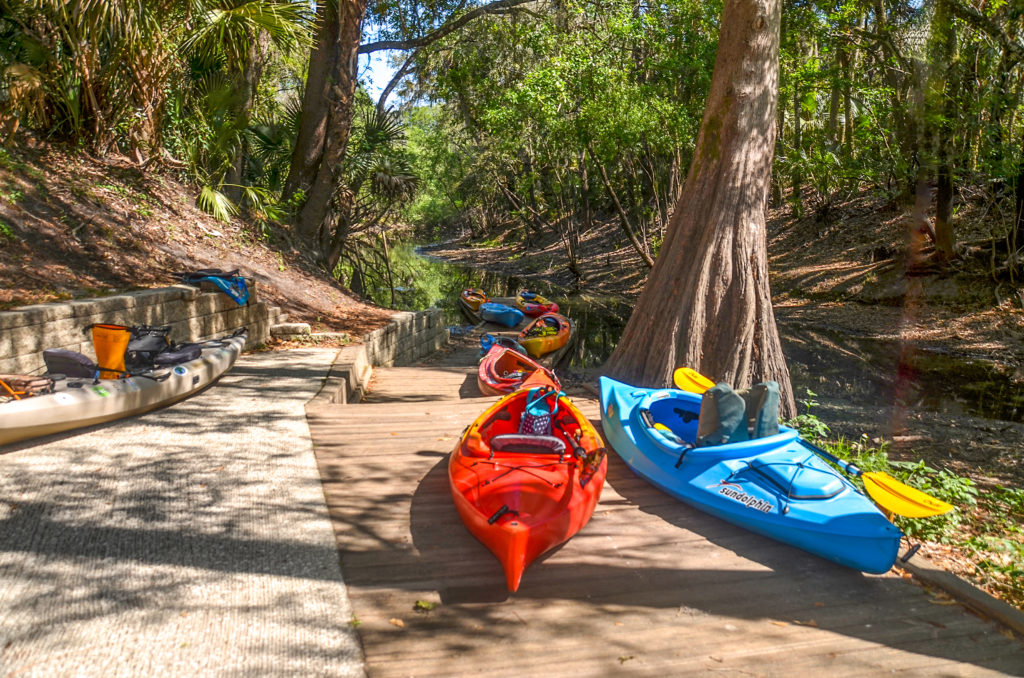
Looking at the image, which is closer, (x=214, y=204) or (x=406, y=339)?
(x=214, y=204)

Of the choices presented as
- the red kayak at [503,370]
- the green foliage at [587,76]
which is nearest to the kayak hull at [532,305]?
the green foliage at [587,76]

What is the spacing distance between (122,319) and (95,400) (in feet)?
7.72

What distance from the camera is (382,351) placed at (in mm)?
12398

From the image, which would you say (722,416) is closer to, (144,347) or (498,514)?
(498,514)

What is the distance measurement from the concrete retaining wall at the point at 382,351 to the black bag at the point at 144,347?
153 cm

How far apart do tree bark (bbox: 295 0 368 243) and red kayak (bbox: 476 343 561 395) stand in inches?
283

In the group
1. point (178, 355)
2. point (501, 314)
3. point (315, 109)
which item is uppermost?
point (315, 109)

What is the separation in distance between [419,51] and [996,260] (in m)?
15.4

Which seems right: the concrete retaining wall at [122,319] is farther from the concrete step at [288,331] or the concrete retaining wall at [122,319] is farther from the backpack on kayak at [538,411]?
the backpack on kayak at [538,411]

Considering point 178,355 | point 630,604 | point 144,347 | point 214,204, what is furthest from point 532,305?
point 630,604

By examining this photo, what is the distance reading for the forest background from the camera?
10609mm

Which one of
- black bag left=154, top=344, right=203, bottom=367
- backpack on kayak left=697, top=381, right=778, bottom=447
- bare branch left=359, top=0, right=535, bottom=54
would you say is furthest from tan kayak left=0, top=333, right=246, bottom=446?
bare branch left=359, top=0, right=535, bottom=54

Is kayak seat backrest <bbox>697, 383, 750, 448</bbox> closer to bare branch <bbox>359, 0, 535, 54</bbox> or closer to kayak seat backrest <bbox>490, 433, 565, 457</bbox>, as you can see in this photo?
kayak seat backrest <bbox>490, 433, 565, 457</bbox>

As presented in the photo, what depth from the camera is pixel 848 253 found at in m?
23.2
